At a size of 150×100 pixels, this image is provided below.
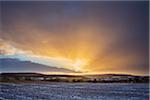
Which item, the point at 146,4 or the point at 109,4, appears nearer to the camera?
the point at 146,4

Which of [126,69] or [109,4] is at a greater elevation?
[109,4]

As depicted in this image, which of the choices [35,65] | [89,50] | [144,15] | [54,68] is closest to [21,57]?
[35,65]

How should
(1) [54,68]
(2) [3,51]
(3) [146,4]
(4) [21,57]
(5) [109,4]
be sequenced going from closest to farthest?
(3) [146,4] → (5) [109,4] → (2) [3,51] → (4) [21,57] → (1) [54,68]

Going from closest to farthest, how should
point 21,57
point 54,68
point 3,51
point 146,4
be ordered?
point 146,4 → point 3,51 → point 21,57 → point 54,68

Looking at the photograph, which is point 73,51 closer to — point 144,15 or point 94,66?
point 94,66

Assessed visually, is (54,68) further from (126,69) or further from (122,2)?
(122,2)

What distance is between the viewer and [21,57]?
4.60 m

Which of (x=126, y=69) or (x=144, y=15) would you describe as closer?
(x=144, y=15)

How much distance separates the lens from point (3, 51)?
169 inches

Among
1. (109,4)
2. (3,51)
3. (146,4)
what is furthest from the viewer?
(3,51)

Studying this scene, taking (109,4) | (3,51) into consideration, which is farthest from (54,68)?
(109,4)

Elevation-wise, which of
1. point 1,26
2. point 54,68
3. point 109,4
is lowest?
point 54,68

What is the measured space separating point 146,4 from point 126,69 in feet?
5.88

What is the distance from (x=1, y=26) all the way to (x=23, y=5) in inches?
15.4
